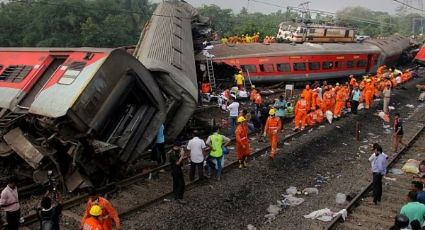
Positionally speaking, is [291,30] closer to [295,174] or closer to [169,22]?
[169,22]

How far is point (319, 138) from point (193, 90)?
533 centimetres

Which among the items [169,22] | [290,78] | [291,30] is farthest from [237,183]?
[291,30]

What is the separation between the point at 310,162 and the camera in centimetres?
1259

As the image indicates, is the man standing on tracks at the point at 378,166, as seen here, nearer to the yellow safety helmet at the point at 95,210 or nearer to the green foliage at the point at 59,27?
the yellow safety helmet at the point at 95,210

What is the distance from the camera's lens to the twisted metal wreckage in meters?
8.80

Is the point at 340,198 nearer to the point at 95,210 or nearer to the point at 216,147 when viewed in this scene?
the point at 216,147

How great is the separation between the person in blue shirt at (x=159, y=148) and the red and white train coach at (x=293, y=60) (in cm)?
1311

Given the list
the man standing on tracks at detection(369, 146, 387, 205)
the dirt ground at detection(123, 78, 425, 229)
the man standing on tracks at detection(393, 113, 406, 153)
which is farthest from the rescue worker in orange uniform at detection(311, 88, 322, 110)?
the man standing on tracks at detection(369, 146, 387, 205)

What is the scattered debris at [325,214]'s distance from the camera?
8945 mm

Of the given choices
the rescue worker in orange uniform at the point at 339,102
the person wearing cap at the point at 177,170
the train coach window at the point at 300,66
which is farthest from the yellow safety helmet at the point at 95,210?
the train coach window at the point at 300,66

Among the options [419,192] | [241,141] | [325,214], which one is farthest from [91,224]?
[241,141]

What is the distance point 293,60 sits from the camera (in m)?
24.2

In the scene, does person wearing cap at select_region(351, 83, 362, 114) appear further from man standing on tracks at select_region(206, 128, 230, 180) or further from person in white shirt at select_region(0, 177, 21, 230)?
person in white shirt at select_region(0, 177, 21, 230)

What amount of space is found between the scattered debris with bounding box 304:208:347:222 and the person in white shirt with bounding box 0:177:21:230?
526 centimetres
